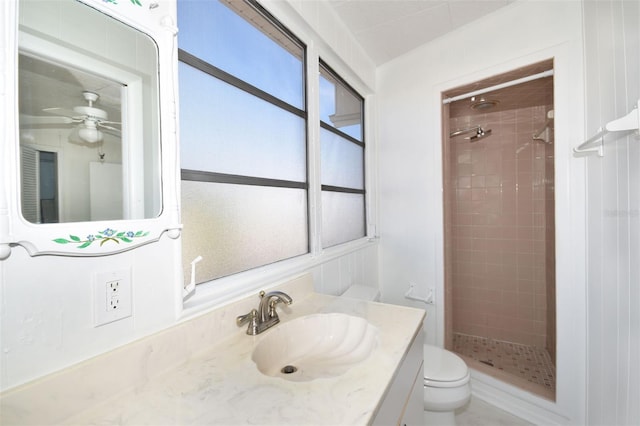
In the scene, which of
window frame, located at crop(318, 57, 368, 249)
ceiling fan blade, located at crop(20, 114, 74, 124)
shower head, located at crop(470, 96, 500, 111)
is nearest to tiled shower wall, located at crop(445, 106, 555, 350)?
shower head, located at crop(470, 96, 500, 111)

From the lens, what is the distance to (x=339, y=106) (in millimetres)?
2104

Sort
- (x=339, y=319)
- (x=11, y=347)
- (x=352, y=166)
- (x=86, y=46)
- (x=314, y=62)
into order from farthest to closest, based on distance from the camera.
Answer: (x=352, y=166) < (x=314, y=62) < (x=339, y=319) < (x=86, y=46) < (x=11, y=347)

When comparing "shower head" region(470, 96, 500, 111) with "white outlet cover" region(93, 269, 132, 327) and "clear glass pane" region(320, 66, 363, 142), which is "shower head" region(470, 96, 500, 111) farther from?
"white outlet cover" region(93, 269, 132, 327)

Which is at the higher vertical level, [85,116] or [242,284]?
[85,116]

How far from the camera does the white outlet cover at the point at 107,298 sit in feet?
2.23

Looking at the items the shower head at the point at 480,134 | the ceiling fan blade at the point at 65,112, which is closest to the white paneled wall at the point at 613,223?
the shower head at the point at 480,134

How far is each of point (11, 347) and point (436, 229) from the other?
2141 millimetres

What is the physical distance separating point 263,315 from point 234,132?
30.7 inches

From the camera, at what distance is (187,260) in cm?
102

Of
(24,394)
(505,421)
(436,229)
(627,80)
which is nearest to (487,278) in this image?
(436,229)

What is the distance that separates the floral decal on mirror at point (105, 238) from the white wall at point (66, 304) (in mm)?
39

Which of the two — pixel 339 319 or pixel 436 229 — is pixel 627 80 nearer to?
pixel 436 229

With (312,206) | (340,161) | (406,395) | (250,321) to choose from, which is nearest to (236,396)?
(250,321)

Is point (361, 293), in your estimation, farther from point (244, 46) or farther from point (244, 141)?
point (244, 46)
